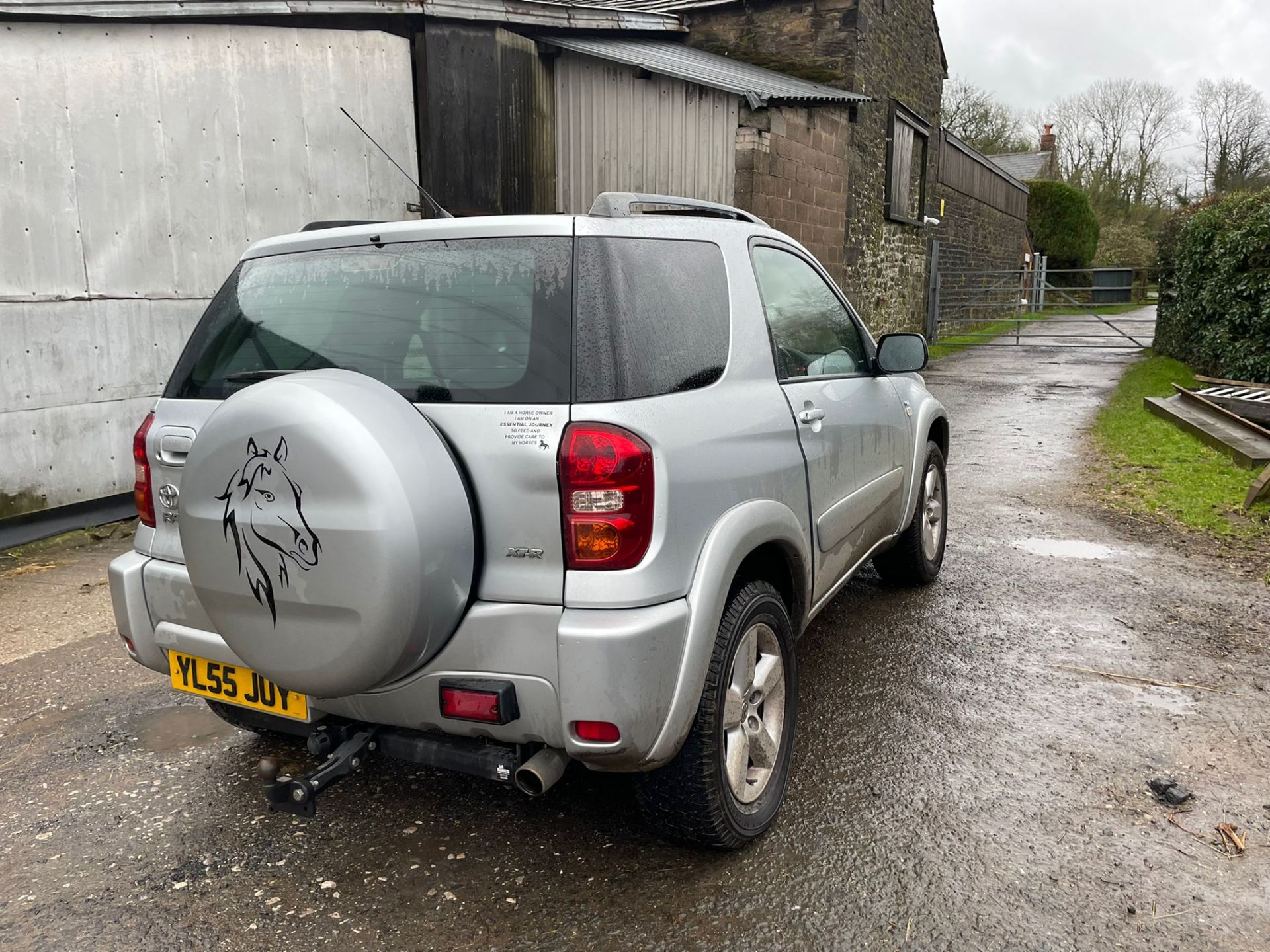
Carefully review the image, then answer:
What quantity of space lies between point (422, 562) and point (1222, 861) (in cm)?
242

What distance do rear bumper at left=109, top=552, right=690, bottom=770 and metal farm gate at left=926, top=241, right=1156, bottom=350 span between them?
18631 mm

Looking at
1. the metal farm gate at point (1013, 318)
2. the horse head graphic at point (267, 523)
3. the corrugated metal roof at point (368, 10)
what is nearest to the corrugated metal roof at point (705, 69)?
the corrugated metal roof at point (368, 10)

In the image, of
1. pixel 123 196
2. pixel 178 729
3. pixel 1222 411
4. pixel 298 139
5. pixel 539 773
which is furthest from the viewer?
pixel 1222 411

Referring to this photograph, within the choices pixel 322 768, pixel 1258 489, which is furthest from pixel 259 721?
pixel 1258 489

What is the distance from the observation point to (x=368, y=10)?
8375 mm

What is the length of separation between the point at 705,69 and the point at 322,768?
1104cm

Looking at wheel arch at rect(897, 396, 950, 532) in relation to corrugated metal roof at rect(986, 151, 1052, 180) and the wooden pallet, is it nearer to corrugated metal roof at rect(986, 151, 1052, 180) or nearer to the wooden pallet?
the wooden pallet

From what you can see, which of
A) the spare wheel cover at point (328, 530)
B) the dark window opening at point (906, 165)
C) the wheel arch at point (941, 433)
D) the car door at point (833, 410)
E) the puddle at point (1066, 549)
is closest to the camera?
the spare wheel cover at point (328, 530)

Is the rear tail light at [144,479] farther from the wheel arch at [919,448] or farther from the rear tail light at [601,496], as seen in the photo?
the wheel arch at [919,448]

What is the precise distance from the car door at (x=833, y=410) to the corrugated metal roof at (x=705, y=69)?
7333 mm

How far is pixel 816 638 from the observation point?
4.46m

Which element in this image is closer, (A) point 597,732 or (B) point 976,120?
(A) point 597,732

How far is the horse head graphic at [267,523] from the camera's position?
2.21 meters

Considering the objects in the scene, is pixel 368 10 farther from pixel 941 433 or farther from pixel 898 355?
pixel 898 355
